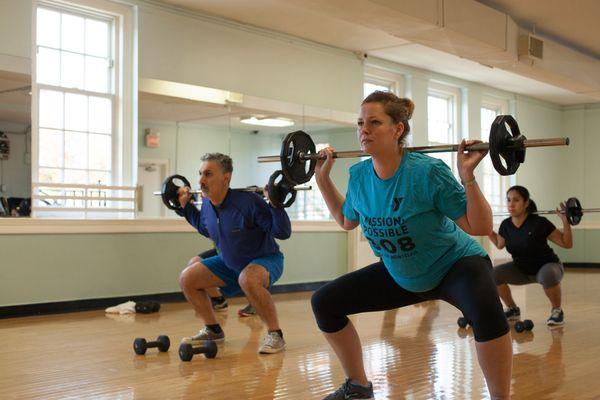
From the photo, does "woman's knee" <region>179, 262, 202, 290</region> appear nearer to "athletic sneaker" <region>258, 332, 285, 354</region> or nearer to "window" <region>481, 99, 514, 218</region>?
"athletic sneaker" <region>258, 332, 285, 354</region>

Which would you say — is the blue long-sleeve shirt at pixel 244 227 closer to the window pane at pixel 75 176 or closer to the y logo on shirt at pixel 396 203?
the y logo on shirt at pixel 396 203

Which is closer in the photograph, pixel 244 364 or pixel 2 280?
pixel 244 364

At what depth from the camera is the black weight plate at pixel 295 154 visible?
2.95 metres

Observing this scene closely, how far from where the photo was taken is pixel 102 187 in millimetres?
5957

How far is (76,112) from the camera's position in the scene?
5949 mm

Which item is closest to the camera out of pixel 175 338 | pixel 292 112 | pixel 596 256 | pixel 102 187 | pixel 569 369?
pixel 569 369

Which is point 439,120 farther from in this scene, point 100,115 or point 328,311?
point 328,311

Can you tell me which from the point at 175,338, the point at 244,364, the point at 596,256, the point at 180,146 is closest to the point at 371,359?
the point at 244,364

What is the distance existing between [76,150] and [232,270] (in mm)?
2729

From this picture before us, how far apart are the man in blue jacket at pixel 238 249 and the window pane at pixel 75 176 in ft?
7.96

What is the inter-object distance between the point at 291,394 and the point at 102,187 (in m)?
3.71

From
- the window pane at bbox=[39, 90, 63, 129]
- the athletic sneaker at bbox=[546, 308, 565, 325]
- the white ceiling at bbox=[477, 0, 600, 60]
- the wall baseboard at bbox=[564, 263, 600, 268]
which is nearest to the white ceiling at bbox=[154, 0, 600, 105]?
the white ceiling at bbox=[477, 0, 600, 60]

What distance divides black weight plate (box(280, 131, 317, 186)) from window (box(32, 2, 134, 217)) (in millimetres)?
3342

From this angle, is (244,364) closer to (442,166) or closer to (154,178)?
(442,166)
